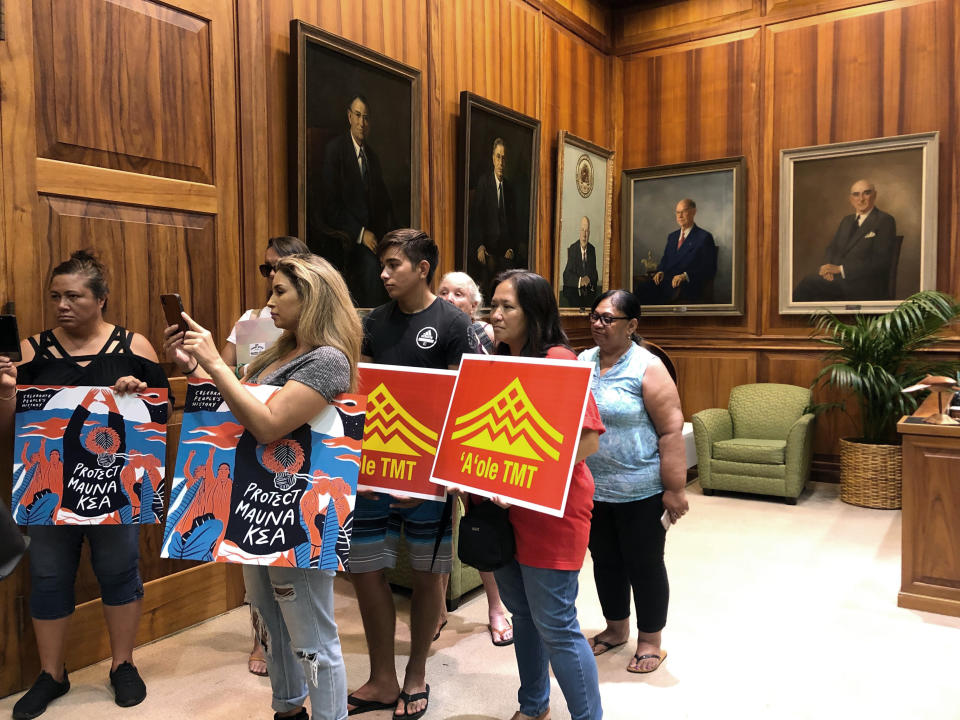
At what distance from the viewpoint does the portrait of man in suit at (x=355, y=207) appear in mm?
4051

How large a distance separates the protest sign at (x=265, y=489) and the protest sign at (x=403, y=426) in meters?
0.36

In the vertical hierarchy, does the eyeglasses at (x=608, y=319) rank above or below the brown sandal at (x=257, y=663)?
above

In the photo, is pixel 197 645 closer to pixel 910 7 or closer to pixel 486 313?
pixel 486 313

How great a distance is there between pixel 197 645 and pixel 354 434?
6.24ft

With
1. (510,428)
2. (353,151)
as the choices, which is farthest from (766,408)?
(510,428)

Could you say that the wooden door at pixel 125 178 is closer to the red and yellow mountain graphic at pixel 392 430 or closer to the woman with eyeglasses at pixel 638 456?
the red and yellow mountain graphic at pixel 392 430

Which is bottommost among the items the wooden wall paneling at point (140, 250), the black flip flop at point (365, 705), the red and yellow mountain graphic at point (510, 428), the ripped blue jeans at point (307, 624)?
the black flip flop at point (365, 705)

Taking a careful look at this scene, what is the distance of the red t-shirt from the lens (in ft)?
6.78

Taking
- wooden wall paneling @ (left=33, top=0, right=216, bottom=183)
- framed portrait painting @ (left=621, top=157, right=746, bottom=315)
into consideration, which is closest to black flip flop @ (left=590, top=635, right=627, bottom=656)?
wooden wall paneling @ (left=33, top=0, right=216, bottom=183)

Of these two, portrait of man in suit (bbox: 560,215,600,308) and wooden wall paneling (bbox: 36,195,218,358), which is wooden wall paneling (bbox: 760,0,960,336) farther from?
wooden wall paneling (bbox: 36,195,218,358)

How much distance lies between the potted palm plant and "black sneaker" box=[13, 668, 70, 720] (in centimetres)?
544

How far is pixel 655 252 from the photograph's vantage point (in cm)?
718

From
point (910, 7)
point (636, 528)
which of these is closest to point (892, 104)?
point (910, 7)

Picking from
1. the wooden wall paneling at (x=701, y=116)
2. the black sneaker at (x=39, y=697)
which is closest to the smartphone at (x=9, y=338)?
the black sneaker at (x=39, y=697)
